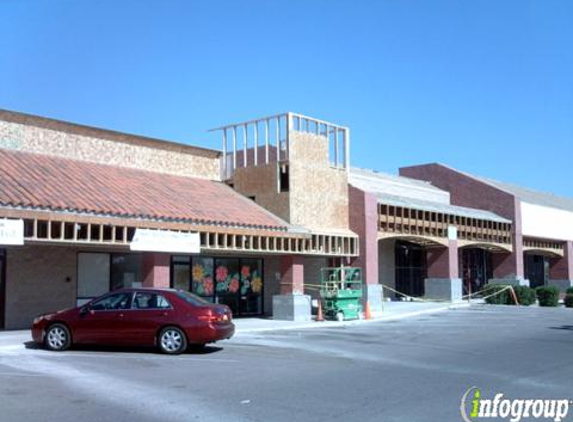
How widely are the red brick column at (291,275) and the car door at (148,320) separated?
37.2ft

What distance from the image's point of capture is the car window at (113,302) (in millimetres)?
15820

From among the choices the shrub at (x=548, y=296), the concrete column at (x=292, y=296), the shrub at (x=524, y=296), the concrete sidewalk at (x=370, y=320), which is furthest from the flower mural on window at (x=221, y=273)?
the shrub at (x=548, y=296)

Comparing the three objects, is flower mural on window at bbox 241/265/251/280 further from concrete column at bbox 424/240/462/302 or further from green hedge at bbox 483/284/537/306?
green hedge at bbox 483/284/537/306

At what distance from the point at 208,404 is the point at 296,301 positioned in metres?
16.6

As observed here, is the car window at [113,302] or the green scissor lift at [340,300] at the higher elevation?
the car window at [113,302]


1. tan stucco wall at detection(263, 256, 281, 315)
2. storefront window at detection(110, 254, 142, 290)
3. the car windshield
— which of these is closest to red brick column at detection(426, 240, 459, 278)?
tan stucco wall at detection(263, 256, 281, 315)

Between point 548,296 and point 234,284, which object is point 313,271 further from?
point 548,296

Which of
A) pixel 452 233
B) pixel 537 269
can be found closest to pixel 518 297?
pixel 452 233

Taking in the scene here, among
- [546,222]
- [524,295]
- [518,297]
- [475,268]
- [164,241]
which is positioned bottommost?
[518,297]

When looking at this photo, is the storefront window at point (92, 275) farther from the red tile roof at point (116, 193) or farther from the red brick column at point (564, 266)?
the red brick column at point (564, 266)

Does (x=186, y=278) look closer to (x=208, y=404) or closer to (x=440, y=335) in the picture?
(x=440, y=335)

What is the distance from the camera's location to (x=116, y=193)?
74.2ft

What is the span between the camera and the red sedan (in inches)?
599

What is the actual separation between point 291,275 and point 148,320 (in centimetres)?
1178
